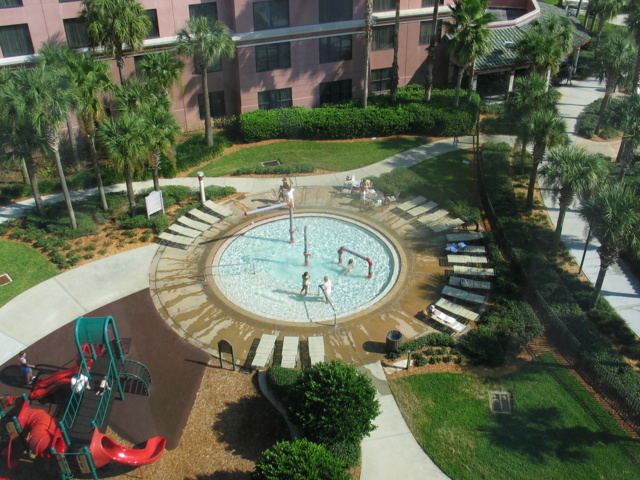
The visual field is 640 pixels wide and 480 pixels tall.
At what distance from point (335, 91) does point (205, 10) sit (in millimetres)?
11257

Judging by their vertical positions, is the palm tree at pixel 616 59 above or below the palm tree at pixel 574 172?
above

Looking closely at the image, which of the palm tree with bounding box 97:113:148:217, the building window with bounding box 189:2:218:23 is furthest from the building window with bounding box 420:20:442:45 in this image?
the palm tree with bounding box 97:113:148:217

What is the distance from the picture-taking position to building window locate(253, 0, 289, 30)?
129 ft

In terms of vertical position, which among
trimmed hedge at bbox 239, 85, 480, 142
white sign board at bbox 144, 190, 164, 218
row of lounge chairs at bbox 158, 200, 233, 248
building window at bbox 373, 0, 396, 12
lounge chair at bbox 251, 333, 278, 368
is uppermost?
building window at bbox 373, 0, 396, 12

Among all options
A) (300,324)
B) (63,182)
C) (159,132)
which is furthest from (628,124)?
(63,182)

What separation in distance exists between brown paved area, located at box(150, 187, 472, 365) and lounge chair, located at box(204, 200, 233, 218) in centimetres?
42

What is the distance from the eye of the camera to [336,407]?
58.1 ft

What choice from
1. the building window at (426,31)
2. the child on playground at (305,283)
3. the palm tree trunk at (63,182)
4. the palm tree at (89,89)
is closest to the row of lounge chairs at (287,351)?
the child on playground at (305,283)

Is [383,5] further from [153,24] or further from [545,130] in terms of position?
[545,130]

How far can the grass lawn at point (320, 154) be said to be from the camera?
37500 millimetres

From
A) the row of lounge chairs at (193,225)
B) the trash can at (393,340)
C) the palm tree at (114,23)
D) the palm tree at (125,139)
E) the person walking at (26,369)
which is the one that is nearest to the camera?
the person walking at (26,369)

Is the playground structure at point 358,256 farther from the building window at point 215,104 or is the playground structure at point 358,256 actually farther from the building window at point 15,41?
the building window at point 15,41

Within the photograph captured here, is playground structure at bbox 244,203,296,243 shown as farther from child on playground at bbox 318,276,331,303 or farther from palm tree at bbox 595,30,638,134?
palm tree at bbox 595,30,638,134

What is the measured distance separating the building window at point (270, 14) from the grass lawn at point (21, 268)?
2155 centimetres
